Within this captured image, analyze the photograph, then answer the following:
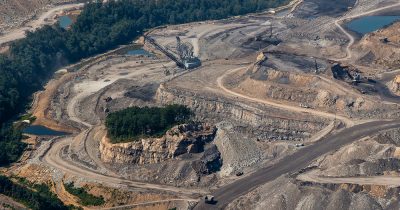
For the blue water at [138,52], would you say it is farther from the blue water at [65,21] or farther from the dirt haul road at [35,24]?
the dirt haul road at [35,24]

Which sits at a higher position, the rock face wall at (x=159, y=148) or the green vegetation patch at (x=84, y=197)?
the rock face wall at (x=159, y=148)

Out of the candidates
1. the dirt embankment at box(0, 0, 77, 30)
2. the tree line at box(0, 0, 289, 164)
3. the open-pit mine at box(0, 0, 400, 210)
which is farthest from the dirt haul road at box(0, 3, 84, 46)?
the open-pit mine at box(0, 0, 400, 210)

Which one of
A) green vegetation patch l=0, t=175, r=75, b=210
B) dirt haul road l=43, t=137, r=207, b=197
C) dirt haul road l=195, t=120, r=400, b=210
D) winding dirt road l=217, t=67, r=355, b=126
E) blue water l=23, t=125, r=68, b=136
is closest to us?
green vegetation patch l=0, t=175, r=75, b=210

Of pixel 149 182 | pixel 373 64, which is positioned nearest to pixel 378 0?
pixel 373 64

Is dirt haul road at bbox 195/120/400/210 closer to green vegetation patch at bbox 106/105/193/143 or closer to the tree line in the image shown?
green vegetation patch at bbox 106/105/193/143

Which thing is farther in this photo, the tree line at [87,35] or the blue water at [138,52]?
the blue water at [138,52]

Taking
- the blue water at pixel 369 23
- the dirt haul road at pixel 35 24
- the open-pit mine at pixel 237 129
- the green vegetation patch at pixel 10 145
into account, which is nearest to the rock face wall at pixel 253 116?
the open-pit mine at pixel 237 129

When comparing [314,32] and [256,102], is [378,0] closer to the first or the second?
[314,32]
